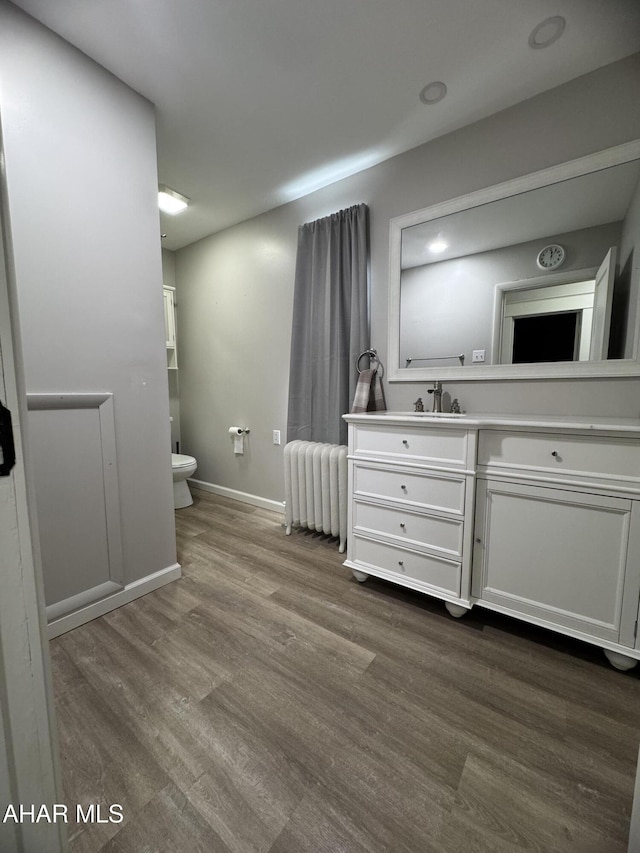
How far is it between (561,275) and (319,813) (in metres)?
2.19

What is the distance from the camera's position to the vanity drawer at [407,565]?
156 centimetres

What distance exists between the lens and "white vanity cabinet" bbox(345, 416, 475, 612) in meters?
1.51

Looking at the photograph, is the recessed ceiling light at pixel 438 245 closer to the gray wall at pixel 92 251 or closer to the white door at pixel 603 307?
the white door at pixel 603 307

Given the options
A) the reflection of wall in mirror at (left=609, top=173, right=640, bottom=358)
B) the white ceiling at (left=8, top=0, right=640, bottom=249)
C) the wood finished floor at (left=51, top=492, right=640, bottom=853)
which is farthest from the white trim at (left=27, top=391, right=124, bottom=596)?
the reflection of wall in mirror at (left=609, top=173, right=640, bottom=358)

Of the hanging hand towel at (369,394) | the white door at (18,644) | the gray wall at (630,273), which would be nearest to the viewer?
the white door at (18,644)

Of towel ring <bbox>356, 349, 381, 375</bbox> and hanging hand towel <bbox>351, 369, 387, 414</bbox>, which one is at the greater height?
towel ring <bbox>356, 349, 381, 375</bbox>

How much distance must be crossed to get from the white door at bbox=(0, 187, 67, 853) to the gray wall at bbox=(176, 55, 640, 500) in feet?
6.20

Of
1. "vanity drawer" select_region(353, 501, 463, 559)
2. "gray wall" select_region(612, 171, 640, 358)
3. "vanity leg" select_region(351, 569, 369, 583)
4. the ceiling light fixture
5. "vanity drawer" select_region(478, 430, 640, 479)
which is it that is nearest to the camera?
"vanity drawer" select_region(478, 430, 640, 479)

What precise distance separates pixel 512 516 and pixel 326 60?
7.03 ft

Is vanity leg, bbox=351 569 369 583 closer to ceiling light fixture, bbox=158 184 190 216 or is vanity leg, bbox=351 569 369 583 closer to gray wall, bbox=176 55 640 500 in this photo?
gray wall, bbox=176 55 640 500

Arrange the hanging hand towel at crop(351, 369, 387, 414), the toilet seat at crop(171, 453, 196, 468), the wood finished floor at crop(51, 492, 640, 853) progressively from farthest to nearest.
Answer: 1. the toilet seat at crop(171, 453, 196, 468)
2. the hanging hand towel at crop(351, 369, 387, 414)
3. the wood finished floor at crop(51, 492, 640, 853)

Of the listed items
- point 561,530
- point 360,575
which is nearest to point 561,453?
point 561,530

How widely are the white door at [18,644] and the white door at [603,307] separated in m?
2.02

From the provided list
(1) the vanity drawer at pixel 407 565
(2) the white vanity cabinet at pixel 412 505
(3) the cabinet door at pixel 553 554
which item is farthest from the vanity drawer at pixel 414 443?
(1) the vanity drawer at pixel 407 565
